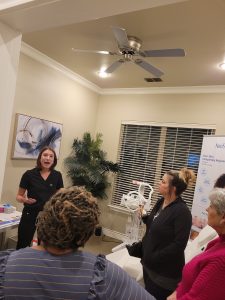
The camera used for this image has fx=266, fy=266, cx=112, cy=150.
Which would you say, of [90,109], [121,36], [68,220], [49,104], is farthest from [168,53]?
[90,109]

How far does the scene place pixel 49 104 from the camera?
13.7 feet

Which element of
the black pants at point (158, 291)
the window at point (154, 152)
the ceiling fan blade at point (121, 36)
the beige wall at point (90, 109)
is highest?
the ceiling fan blade at point (121, 36)

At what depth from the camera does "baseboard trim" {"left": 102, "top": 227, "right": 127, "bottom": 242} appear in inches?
190

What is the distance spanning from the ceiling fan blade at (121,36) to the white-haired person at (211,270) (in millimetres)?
1564

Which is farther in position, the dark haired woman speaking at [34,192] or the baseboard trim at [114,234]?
the baseboard trim at [114,234]

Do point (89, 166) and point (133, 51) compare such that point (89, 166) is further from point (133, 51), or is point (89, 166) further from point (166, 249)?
point (166, 249)

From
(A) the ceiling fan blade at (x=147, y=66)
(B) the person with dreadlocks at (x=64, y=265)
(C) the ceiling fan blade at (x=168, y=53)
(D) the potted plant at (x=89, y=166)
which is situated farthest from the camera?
(D) the potted plant at (x=89, y=166)

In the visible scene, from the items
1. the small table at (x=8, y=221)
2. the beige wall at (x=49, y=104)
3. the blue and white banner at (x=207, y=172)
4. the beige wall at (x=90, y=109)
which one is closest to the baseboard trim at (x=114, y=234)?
the beige wall at (x=90, y=109)

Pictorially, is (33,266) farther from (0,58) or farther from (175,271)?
(175,271)

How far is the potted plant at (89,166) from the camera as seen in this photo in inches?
181

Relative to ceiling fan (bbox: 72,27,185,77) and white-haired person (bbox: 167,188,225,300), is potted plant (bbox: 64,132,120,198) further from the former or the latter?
white-haired person (bbox: 167,188,225,300)

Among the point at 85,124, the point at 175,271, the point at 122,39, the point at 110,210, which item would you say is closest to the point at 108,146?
the point at 85,124

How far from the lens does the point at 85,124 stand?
5051 mm

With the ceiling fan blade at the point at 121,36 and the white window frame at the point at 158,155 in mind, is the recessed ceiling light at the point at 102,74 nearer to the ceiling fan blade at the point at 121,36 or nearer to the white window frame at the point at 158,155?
the white window frame at the point at 158,155
